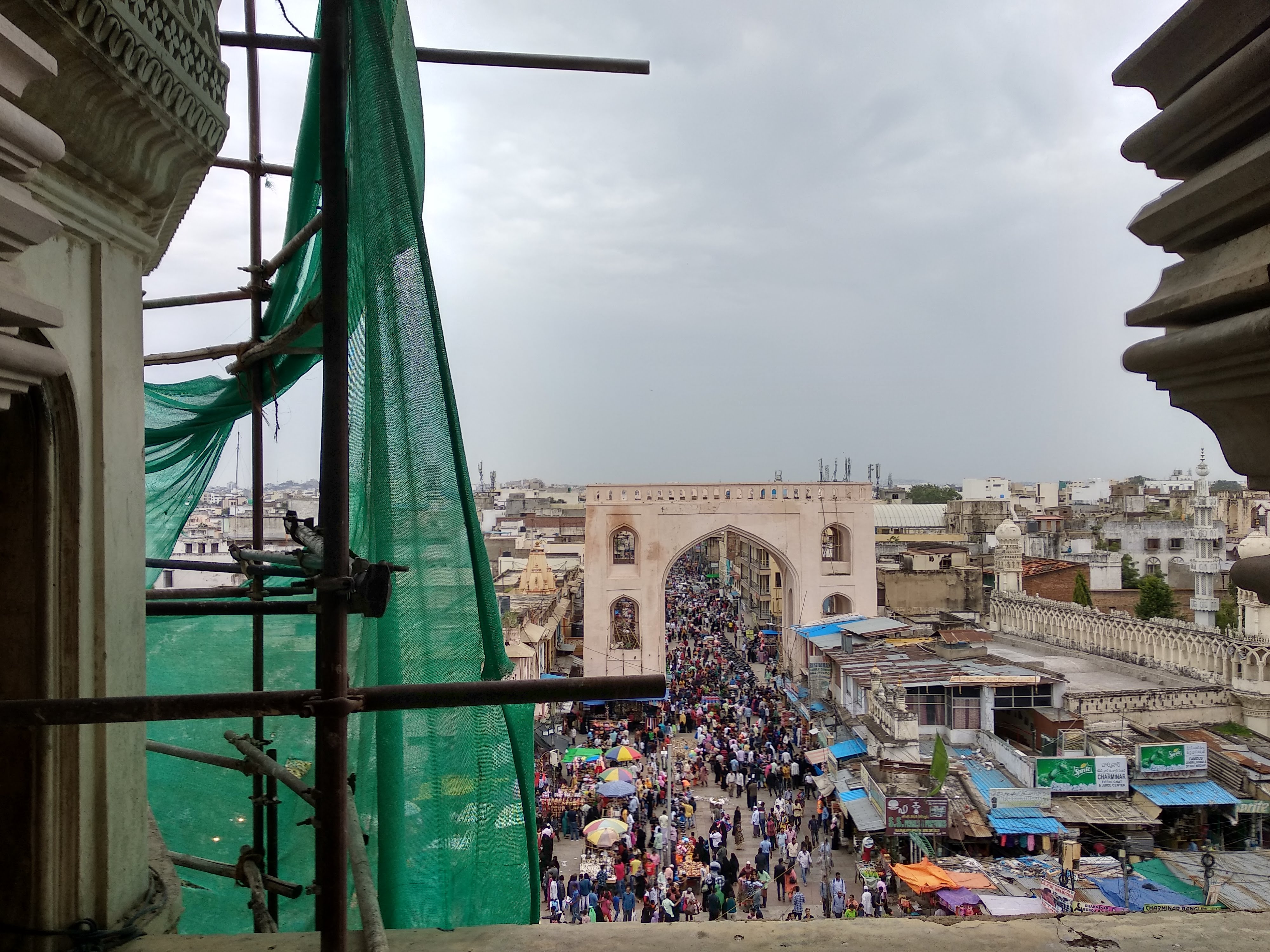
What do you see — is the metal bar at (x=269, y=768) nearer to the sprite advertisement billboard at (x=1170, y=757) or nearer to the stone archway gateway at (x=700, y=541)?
the sprite advertisement billboard at (x=1170, y=757)

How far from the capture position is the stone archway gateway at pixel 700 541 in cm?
2231

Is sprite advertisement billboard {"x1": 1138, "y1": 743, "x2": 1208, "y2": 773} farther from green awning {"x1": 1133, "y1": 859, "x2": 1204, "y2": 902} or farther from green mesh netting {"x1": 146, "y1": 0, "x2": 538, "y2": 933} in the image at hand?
green mesh netting {"x1": 146, "y1": 0, "x2": 538, "y2": 933}

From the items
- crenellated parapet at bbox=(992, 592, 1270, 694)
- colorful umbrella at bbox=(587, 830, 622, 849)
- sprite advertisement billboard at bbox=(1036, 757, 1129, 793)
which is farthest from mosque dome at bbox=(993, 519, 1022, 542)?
colorful umbrella at bbox=(587, 830, 622, 849)

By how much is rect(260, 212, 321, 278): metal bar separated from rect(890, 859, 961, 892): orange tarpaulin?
25.9 ft

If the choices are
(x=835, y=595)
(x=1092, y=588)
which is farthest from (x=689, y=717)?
(x=1092, y=588)

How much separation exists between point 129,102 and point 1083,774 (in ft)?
Result: 37.6

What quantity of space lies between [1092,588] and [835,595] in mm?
11035

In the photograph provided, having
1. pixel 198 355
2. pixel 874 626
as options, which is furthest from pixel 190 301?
pixel 874 626

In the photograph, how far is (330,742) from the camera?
1.80 metres

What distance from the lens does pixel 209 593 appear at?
341cm

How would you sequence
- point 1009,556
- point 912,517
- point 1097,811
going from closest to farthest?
point 1097,811
point 1009,556
point 912,517

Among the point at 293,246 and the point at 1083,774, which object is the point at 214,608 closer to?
the point at 293,246

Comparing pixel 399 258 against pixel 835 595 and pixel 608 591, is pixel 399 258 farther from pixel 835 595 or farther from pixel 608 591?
pixel 835 595

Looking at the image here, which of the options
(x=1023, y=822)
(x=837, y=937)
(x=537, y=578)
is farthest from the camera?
(x=537, y=578)
